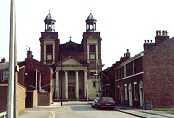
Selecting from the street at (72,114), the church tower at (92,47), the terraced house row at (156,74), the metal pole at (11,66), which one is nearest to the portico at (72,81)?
the church tower at (92,47)

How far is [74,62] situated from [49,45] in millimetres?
10705

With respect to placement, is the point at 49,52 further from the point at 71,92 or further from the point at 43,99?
the point at 43,99

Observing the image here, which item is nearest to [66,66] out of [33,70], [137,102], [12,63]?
[33,70]

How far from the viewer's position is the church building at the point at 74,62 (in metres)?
108

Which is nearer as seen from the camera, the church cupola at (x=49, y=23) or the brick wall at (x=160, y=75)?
the brick wall at (x=160, y=75)

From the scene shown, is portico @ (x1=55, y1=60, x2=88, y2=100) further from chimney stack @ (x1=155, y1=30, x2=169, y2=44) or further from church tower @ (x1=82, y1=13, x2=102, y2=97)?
chimney stack @ (x1=155, y1=30, x2=169, y2=44)

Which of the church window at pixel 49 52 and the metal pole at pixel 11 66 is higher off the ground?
the church window at pixel 49 52

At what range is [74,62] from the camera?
10875cm

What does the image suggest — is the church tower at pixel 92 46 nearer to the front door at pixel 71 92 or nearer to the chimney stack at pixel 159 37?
the front door at pixel 71 92

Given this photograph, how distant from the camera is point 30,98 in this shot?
6006cm

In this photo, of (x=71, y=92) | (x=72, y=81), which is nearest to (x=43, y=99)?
(x=71, y=92)

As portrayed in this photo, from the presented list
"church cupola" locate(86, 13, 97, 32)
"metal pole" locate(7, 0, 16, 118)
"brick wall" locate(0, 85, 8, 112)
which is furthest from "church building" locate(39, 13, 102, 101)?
"metal pole" locate(7, 0, 16, 118)

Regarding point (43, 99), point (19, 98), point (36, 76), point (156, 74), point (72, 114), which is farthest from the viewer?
point (36, 76)

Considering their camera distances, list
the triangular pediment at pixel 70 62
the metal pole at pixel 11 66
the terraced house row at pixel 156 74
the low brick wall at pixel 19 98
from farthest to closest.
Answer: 1. the triangular pediment at pixel 70 62
2. the terraced house row at pixel 156 74
3. the low brick wall at pixel 19 98
4. the metal pole at pixel 11 66
